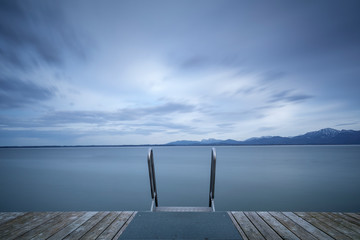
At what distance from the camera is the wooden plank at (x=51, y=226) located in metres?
2.21

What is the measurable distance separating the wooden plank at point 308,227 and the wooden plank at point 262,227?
1.51 feet

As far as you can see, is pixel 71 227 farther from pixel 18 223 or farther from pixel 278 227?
pixel 278 227

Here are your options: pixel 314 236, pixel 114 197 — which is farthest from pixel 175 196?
pixel 314 236

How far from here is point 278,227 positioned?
2.37 meters

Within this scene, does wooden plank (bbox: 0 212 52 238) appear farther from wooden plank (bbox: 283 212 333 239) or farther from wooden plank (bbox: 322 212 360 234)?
wooden plank (bbox: 322 212 360 234)

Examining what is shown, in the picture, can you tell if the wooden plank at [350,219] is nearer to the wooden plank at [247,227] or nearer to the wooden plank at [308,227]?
the wooden plank at [308,227]

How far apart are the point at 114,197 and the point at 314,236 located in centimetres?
798

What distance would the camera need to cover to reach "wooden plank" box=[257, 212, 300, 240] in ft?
7.04

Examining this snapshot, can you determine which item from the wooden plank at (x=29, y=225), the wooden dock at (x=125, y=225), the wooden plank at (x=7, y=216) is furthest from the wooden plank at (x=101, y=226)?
the wooden plank at (x=7, y=216)

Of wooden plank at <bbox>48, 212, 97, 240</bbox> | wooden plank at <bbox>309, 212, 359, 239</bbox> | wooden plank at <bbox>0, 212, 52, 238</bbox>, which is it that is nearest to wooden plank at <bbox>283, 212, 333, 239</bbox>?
wooden plank at <bbox>309, 212, 359, 239</bbox>

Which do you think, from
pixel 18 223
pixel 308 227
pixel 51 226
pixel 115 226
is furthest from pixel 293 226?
pixel 18 223

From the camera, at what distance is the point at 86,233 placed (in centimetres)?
225

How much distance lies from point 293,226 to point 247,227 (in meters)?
0.62

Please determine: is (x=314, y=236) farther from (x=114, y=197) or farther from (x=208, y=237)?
(x=114, y=197)
